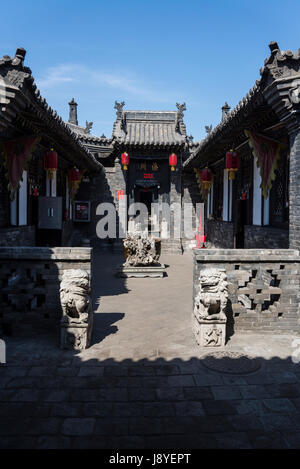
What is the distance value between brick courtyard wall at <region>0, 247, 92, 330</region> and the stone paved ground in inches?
→ 10.2

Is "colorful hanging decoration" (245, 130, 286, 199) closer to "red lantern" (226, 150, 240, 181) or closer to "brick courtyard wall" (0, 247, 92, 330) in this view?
"red lantern" (226, 150, 240, 181)

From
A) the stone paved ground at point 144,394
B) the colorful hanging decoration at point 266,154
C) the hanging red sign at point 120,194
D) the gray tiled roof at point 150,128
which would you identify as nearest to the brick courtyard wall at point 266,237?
the colorful hanging decoration at point 266,154

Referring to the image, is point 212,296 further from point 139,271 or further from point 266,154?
point 139,271

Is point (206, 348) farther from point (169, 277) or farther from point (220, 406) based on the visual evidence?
point (169, 277)

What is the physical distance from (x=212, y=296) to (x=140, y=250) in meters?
6.08

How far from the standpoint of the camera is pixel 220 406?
3.21 metres

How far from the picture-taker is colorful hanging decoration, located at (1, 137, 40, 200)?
23.5 feet

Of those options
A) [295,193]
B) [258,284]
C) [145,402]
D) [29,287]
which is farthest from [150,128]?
[145,402]

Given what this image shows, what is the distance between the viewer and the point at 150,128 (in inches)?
659

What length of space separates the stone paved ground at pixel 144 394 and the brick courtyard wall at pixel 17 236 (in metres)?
2.98
